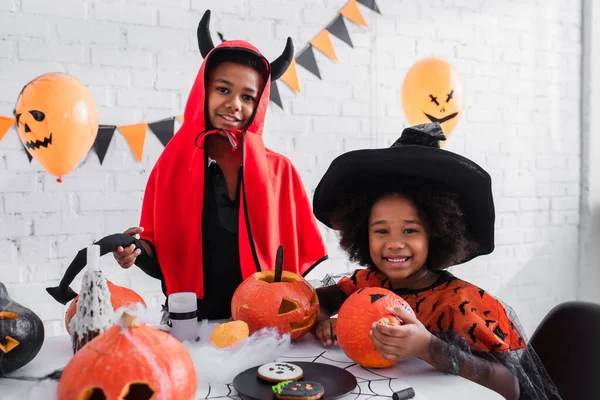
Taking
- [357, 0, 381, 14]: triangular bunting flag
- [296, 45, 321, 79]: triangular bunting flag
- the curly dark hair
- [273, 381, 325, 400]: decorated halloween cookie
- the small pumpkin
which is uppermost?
[357, 0, 381, 14]: triangular bunting flag

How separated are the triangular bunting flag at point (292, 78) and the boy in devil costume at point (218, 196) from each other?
2.84 feet

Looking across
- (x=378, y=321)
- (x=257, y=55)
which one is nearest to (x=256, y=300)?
(x=378, y=321)

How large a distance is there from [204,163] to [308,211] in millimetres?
333

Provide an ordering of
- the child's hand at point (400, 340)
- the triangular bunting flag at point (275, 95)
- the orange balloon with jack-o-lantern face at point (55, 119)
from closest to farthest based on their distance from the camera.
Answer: the child's hand at point (400, 340) < the orange balloon with jack-o-lantern face at point (55, 119) < the triangular bunting flag at point (275, 95)

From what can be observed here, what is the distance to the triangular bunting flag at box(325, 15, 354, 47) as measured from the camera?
96.0 inches

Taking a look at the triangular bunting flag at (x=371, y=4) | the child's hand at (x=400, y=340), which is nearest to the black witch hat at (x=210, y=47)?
the child's hand at (x=400, y=340)

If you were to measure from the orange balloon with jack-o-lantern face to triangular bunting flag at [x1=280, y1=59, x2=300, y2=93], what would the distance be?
935 mm

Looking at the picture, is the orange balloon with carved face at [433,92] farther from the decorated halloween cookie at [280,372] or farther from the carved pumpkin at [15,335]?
the carved pumpkin at [15,335]

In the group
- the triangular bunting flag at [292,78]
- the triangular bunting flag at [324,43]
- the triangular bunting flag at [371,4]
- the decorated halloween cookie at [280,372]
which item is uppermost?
the triangular bunting flag at [371,4]

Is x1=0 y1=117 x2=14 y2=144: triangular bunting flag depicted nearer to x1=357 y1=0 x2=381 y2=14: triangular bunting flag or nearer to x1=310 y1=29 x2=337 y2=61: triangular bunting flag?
x1=310 y1=29 x2=337 y2=61: triangular bunting flag

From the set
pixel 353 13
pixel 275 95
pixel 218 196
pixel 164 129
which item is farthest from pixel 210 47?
pixel 353 13

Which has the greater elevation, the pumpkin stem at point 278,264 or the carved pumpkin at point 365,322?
the pumpkin stem at point 278,264

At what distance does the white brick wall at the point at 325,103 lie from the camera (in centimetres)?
199

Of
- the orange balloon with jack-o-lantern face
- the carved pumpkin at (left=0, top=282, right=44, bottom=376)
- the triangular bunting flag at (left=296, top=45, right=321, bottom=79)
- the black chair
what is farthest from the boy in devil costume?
the triangular bunting flag at (left=296, top=45, right=321, bottom=79)
